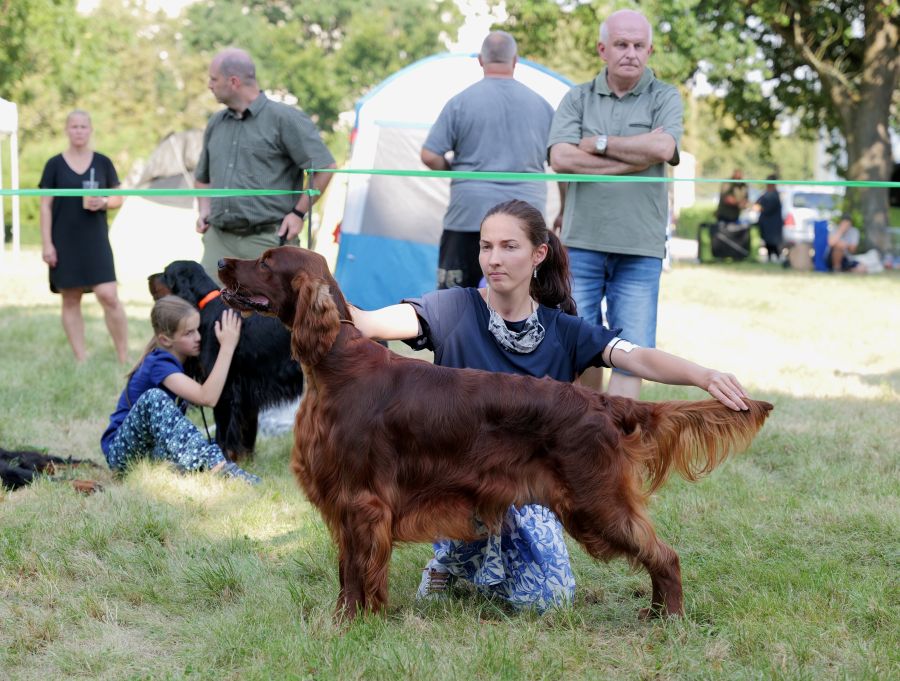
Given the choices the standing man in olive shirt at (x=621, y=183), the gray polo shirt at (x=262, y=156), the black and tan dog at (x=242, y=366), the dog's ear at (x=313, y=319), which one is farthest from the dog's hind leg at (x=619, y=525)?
the gray polo shirt at (x=262, y=156)

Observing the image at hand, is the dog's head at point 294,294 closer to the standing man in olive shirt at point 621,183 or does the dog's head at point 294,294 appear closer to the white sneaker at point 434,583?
the white sneaker at point 434,583

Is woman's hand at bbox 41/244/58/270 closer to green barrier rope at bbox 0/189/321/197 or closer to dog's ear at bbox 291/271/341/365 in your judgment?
green barrier rope at bbox 0/189/321/197

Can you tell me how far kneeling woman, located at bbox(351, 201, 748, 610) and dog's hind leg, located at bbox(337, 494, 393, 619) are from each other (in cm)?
43

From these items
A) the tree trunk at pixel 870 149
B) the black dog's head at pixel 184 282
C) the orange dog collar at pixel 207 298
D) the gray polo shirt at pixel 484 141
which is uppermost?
the tree trunk at pixel 870 149

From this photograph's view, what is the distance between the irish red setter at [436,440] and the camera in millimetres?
2818

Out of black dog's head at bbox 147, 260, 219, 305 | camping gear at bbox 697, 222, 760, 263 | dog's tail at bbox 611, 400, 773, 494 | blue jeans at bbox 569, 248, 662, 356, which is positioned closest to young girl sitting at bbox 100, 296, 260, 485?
black dog's head at bbox 147, 260, 219, 305

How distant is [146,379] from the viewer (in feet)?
Answer: 15.8

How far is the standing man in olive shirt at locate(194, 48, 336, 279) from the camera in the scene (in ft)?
19.2

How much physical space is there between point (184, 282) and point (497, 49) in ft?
7.68

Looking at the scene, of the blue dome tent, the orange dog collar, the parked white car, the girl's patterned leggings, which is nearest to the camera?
the girl's patterned leggings

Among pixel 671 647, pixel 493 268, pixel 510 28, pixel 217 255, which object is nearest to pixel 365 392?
pixel 493 268

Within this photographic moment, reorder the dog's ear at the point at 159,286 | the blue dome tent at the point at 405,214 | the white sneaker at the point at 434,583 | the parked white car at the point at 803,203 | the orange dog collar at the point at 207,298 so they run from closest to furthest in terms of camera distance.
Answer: the white sneaker at the point at 434,583, the orange dog collar at the point at 207,298, the dog's ear at the point at 159,286, the blue dome tent at the point at 405,214, the parked white car at the point at 803,203

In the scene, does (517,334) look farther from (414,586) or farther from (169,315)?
(169,315)

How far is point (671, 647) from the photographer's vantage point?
282 centimetres
